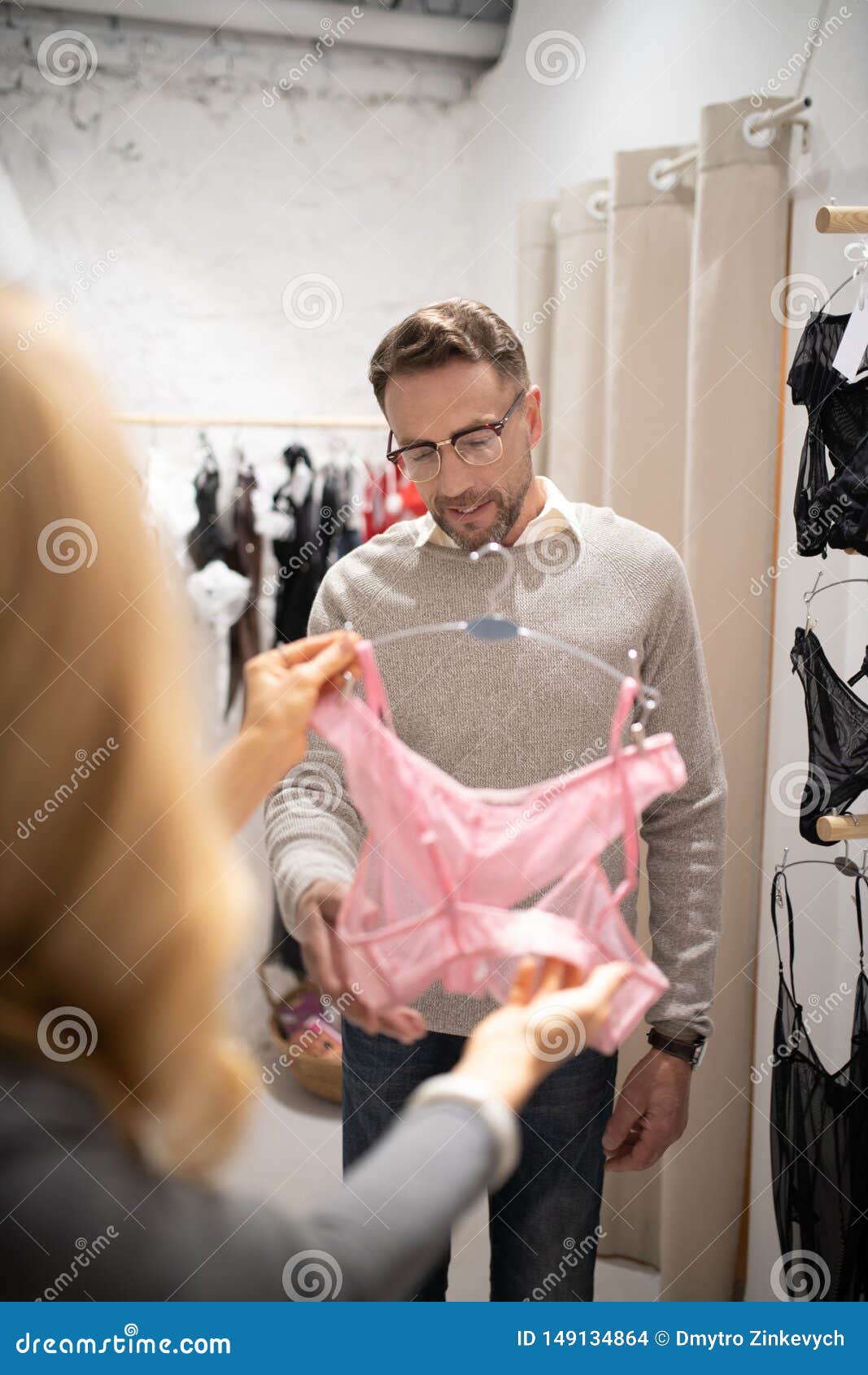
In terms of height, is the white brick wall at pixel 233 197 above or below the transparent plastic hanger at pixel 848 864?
above

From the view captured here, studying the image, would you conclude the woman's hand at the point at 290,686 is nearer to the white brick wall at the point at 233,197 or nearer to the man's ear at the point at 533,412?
the man's ear at the point at 533,412

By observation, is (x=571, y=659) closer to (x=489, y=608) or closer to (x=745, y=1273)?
(x=489, y=608)

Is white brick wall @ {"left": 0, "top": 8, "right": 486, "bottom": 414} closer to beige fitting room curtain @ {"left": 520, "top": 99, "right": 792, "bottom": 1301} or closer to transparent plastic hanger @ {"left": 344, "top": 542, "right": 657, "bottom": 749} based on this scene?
beige fitting room curtain @ {"left": 520, "top": 99, "right": 792, "bottom": 1301}

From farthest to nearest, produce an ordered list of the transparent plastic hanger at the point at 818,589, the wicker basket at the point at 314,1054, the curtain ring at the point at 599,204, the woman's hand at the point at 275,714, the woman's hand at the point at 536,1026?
1. the wicker basket at the point at 314,1054
2. the curtain ring at the point at 599,204
3. the transparent plastic hanger at the point at 818,589
4. the woman's hand at the point at 275,714
5. the woman's hand at the point at 536,1026

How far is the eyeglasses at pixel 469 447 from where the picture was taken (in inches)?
54.9

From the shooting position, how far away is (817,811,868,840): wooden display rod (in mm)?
1415

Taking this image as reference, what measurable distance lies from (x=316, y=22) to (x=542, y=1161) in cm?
306

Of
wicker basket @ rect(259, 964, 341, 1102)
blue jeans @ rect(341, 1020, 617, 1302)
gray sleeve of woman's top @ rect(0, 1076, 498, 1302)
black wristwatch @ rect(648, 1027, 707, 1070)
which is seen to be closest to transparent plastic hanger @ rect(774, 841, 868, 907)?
black wristwatch @ rect(648, 1027, 707, 1070)

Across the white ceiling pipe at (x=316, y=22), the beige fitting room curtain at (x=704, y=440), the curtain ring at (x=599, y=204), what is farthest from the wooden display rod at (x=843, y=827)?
the white ceiling pipe at (x=316, y=22)

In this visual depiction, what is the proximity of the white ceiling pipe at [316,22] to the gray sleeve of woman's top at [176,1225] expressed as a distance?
3.15 meters

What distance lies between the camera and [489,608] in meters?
1.47

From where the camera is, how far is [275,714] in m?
1.08

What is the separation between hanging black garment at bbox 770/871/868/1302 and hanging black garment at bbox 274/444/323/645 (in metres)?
1.73
